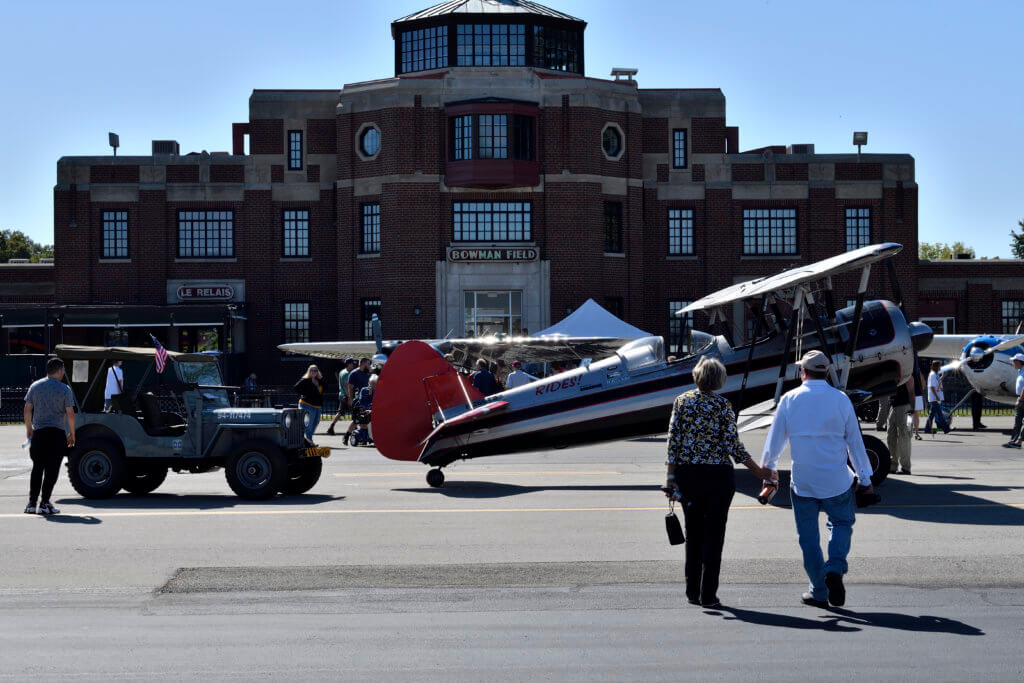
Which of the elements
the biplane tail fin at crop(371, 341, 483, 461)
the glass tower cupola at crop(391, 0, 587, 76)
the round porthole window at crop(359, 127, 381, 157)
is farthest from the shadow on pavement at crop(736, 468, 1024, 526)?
the glass tower cupola at crop(391, 0, 587, 76)

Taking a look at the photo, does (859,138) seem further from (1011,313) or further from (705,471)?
(705,471)

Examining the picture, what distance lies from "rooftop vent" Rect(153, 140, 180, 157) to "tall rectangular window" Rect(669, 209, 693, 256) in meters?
20.9

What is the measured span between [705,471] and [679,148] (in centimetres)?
4037

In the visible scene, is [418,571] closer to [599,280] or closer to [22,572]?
[22,572]

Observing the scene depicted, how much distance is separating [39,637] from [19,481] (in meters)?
11.2

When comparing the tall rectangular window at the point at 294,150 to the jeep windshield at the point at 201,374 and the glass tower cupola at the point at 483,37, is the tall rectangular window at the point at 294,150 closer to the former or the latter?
the glass tower cupola at the point at 483,37

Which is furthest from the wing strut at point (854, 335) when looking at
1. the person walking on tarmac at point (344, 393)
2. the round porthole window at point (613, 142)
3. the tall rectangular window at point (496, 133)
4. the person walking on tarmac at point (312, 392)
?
the round porthole window at point (613, 142)

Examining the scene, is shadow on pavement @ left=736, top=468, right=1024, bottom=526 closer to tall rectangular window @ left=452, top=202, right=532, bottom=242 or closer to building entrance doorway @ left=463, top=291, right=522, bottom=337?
building entrance doorway @ left=463, top=291, right=522, bottom=337

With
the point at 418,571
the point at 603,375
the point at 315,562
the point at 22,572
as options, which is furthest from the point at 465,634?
the point at 603,375

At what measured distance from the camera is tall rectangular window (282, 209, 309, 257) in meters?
47.3

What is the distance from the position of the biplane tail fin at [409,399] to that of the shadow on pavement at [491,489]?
24.7 inches

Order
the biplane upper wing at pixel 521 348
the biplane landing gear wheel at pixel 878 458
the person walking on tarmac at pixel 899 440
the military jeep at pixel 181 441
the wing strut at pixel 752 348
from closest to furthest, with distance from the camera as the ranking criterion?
Answer: the military jeep at pixel 181 441
the biplane landing gear wheel at pixel 878 458
the wing strut at pixel 752 348
the person walking on tarmac at pixel 899 440
the biplane upper wing at pixel 521 348

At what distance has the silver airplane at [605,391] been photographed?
16266 millimetres

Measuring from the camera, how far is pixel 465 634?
768 centimetres
